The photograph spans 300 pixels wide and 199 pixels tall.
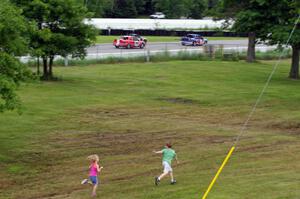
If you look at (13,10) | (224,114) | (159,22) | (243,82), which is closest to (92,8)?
(159,22)

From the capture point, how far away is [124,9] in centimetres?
13150

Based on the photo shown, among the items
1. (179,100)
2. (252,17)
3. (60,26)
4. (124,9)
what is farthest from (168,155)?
(124,9)

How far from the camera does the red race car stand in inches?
2918

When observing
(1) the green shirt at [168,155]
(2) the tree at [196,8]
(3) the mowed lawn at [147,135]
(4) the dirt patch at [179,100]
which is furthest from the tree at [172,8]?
(1) the green shirt at [168,155]

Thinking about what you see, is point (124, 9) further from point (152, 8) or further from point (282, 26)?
point (282, 26)

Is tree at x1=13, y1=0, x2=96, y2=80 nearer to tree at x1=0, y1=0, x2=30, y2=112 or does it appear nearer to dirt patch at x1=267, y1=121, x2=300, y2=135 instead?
dirt patch at x1=267, y1=121, x2=300, y2=135

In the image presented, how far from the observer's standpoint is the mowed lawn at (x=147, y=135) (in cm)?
1977

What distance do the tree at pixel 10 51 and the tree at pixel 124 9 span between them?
10573 cm

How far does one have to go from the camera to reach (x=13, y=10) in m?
22.4

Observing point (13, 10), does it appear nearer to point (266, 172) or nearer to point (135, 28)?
point (266, 172)

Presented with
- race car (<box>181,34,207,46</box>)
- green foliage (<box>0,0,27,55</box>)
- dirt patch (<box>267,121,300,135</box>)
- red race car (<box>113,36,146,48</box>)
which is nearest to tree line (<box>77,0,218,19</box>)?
race car (<box>181,34,207,46</box>)

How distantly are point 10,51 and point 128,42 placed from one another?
172 ft

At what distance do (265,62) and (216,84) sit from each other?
19.6 metres

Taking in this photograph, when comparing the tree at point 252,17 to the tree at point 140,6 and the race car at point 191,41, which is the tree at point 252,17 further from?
the tree at point 140,6
